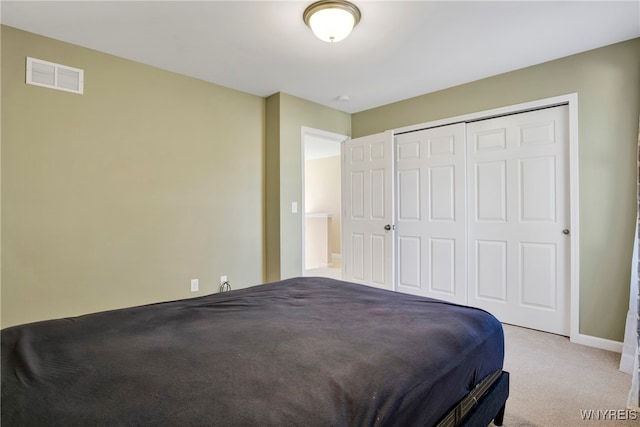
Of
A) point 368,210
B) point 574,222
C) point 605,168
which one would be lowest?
point 574,222

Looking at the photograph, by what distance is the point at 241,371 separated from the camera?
3.11ft

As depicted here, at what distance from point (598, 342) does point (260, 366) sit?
10.1ft

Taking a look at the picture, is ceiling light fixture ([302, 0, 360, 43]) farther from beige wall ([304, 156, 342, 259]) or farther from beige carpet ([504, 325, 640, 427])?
beige wall ([304, 156, 342, 259])

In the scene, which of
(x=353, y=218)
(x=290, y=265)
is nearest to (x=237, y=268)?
(x=290, y=265)

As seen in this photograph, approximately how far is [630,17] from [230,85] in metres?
3.37

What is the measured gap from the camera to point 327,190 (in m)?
7.44

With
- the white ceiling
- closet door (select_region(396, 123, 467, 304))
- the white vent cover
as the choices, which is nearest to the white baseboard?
closet door (select_region(396, 123, 467, 304))

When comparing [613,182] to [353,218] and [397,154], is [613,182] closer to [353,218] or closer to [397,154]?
[397,154]

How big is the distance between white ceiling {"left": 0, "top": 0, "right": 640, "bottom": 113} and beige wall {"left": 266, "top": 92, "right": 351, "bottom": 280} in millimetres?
482

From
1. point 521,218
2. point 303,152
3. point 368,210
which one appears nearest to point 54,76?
point 303,152

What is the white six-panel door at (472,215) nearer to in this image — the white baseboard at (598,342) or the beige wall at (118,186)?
the white baseboard at (598,342)

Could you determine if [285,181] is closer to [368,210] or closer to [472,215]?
[368,210]

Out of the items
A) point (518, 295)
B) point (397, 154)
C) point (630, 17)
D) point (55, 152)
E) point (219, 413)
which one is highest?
point (630, 17)

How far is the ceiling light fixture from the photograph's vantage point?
2080mm
